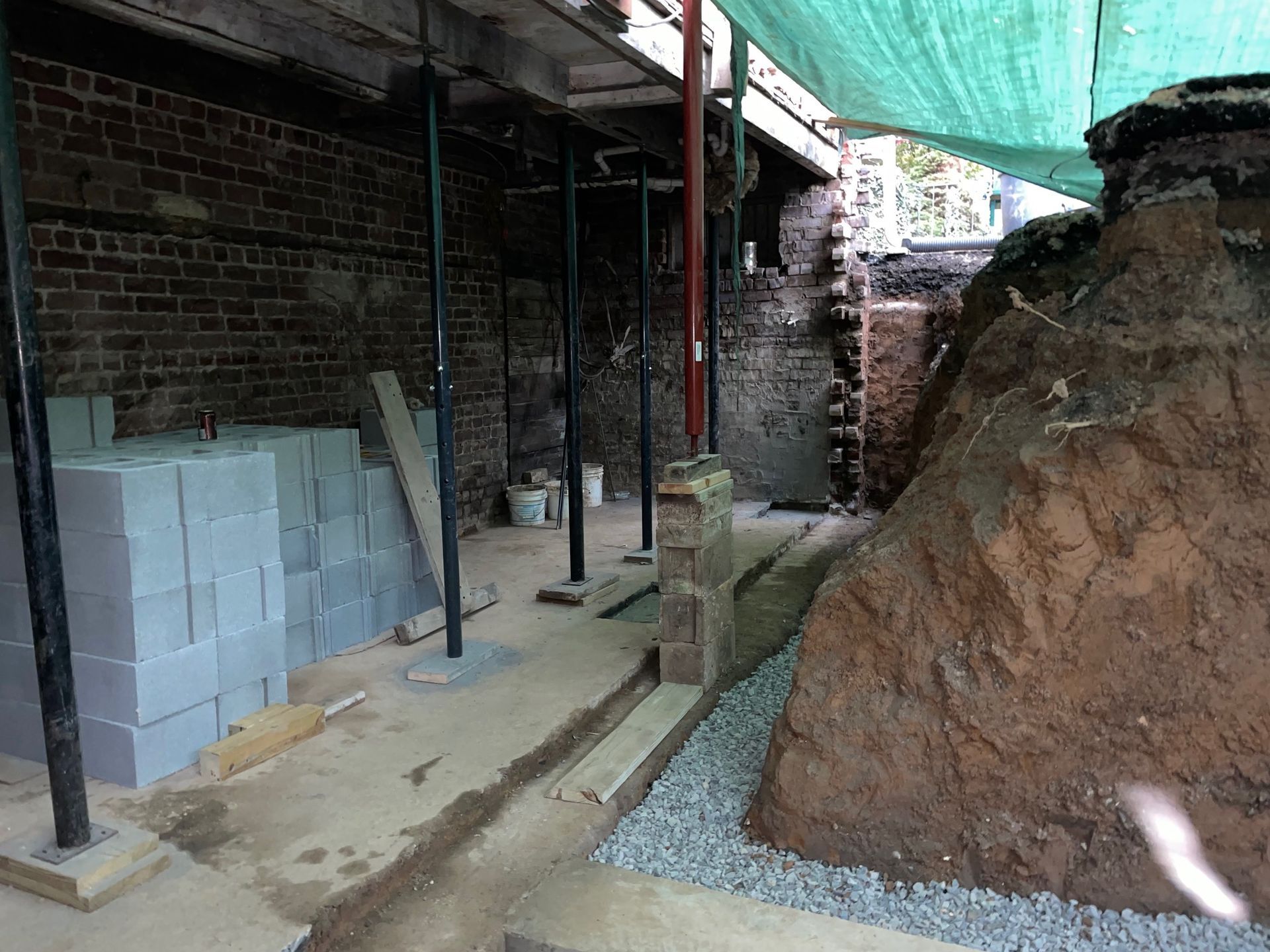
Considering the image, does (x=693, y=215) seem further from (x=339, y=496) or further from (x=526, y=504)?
(x=526, y=504)

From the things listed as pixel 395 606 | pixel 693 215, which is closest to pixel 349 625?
pixel 395 606

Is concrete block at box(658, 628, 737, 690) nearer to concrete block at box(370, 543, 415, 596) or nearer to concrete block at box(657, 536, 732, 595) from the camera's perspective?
concrete block at box(657, 536, 732, 595)

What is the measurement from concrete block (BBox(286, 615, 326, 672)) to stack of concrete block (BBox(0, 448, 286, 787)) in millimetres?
671

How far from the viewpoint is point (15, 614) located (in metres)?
3.37

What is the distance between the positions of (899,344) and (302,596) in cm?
590

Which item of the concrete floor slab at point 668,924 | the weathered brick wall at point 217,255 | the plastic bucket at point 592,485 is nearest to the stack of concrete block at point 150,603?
the weathered brick wall at point 217,255

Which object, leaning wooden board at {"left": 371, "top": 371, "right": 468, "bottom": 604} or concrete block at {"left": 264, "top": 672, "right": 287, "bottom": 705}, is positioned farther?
leaning wooden board at {"left": 371, "top": 371, "right": 468, "bottom": 604}

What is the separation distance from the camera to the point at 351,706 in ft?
12.9

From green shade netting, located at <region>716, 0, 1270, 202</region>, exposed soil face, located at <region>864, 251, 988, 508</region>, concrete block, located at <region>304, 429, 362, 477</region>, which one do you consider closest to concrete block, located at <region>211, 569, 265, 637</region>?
concrete block, located at <region>304, 429, 362, 477</region>

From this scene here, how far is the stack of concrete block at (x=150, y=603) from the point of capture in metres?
3.13

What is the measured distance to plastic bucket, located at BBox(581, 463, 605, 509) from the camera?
853 cm

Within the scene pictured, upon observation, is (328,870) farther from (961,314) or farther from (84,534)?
(961,314)

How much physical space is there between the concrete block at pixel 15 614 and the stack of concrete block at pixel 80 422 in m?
0.75

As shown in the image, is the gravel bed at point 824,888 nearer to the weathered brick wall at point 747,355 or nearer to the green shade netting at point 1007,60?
the green shade netting at point 1007,60
